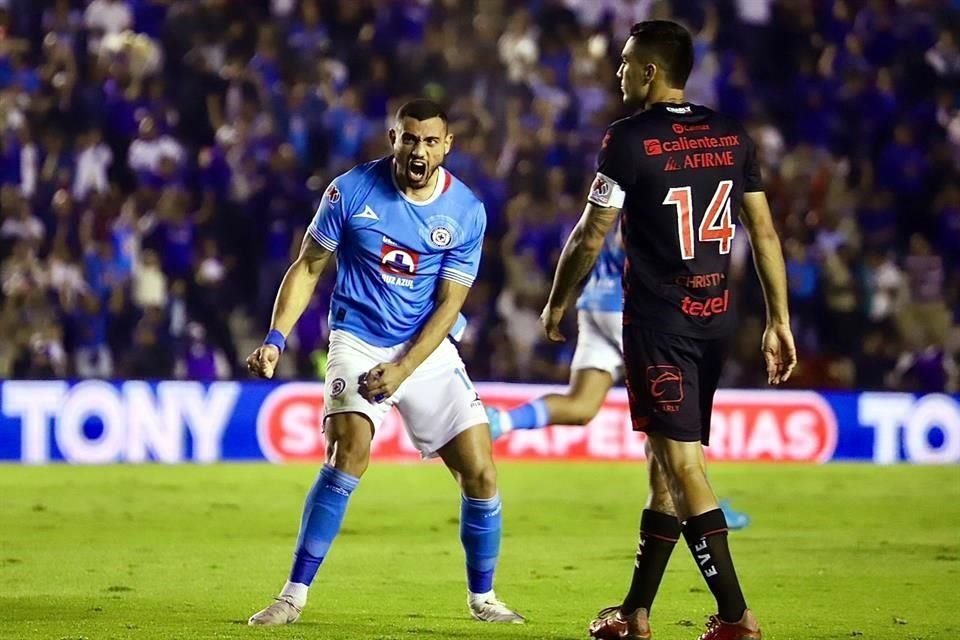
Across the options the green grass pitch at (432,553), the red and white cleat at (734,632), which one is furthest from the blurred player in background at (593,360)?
the red and white cleat at (734,632)

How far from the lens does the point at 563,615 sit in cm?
804

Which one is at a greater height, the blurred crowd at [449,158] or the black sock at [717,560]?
the blurred crowd at [449,158]

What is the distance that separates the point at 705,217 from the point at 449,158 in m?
13.3

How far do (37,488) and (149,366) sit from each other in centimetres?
366

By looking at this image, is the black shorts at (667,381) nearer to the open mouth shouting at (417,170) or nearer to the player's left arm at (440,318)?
the player's left arm at (440,318)

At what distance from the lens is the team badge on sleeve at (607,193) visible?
6723mm

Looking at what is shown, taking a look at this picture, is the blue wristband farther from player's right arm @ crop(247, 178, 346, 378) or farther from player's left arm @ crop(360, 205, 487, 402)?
player's left arm @ crop(360, 205, 487, 402)

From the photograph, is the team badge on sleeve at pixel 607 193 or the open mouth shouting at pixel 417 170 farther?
the open mouth shouting at pixel 417 170

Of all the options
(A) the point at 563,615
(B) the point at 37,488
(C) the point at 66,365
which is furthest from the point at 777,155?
(A) the point at 563,615

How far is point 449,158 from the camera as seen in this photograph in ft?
65.8

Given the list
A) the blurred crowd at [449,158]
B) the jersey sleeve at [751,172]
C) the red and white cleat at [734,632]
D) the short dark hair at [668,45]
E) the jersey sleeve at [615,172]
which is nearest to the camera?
the red and white cleat at [734,632]

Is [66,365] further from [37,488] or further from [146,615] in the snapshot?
[146,615]

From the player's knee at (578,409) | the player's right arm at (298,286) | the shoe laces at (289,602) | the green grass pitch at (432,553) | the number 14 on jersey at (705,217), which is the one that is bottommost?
the green grass pitch at (432,553)

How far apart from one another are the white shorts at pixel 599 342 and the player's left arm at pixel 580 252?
208 inches
